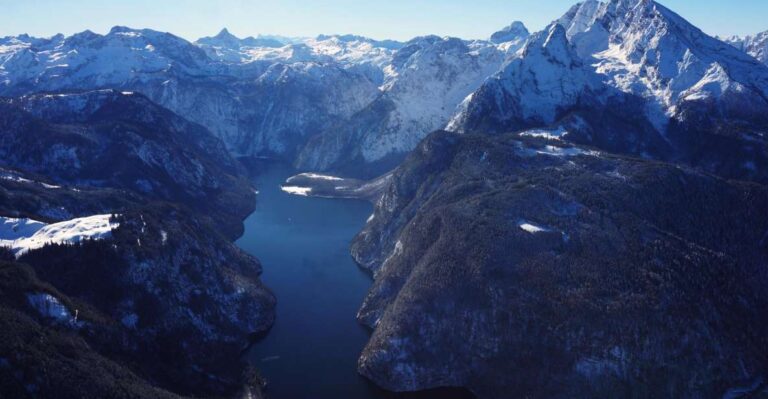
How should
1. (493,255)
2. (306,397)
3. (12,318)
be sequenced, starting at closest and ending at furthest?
(12,318), (306,397), (493,255)

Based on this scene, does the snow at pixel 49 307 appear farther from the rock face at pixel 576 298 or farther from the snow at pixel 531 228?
the snow at pixel 531 228

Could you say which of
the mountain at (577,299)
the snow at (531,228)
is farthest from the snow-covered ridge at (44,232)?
the snow at (531,228)

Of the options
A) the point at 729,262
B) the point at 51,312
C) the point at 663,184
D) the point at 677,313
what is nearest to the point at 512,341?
the point at 677,313

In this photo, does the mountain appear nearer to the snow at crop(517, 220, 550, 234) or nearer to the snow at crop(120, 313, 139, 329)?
the snow at crop(517, 220, 550, 234)

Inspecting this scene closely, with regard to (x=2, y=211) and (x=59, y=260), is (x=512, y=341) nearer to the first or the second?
(x=59, y=260)

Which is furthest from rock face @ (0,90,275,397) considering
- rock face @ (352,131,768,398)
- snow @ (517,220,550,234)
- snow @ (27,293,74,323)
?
snow @ (517,220,550,234)

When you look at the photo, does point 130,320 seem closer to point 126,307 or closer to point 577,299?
point 126,307
